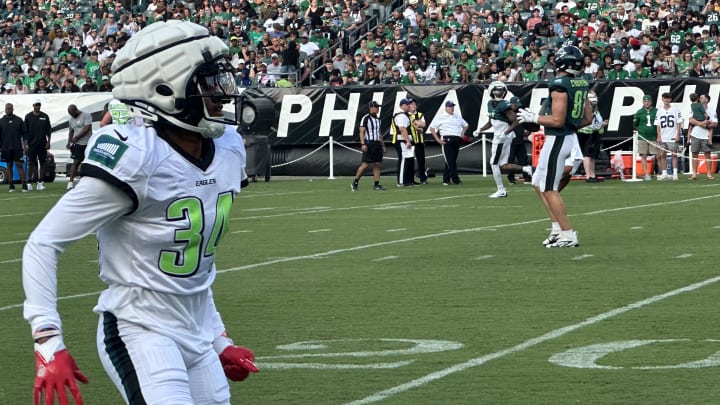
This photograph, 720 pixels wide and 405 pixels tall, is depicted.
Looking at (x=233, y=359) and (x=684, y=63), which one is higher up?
(x=684, y=63)

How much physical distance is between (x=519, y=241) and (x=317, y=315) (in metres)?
5.53

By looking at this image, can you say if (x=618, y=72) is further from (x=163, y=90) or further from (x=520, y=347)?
(x=163, y=90)

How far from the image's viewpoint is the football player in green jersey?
13.7 metres

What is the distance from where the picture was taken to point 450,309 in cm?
962

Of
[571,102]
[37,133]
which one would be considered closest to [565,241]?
[571,102]

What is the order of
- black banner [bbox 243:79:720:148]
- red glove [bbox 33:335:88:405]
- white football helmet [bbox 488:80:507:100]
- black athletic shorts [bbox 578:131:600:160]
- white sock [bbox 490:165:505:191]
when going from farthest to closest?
black banner [bbox 243:79:720:148]
black athletic shorts [bbox 578:131:600:160]
white football helmet [bbox 488:80:507:100]
white sock [bbox 490:165:505:191]
red glove [bbox 33:335:88:405]

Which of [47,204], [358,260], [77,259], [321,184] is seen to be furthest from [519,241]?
[321,184]

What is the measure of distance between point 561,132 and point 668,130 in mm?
14376

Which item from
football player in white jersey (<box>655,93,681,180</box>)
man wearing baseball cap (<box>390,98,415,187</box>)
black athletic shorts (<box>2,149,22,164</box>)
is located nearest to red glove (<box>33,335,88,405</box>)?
man wearing baseball cap (<box>390,98,415,187</box>)

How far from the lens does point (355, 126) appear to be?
31.4 m

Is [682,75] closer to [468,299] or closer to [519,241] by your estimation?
[519,241]

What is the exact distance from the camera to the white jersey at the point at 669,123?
90.4 ft

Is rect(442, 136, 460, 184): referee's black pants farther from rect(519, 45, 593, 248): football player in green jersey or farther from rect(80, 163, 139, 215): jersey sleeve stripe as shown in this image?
rect(80, 163, 139, 215): jersey sleeve stripe

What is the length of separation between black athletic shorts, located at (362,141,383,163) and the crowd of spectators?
549 centimetres
